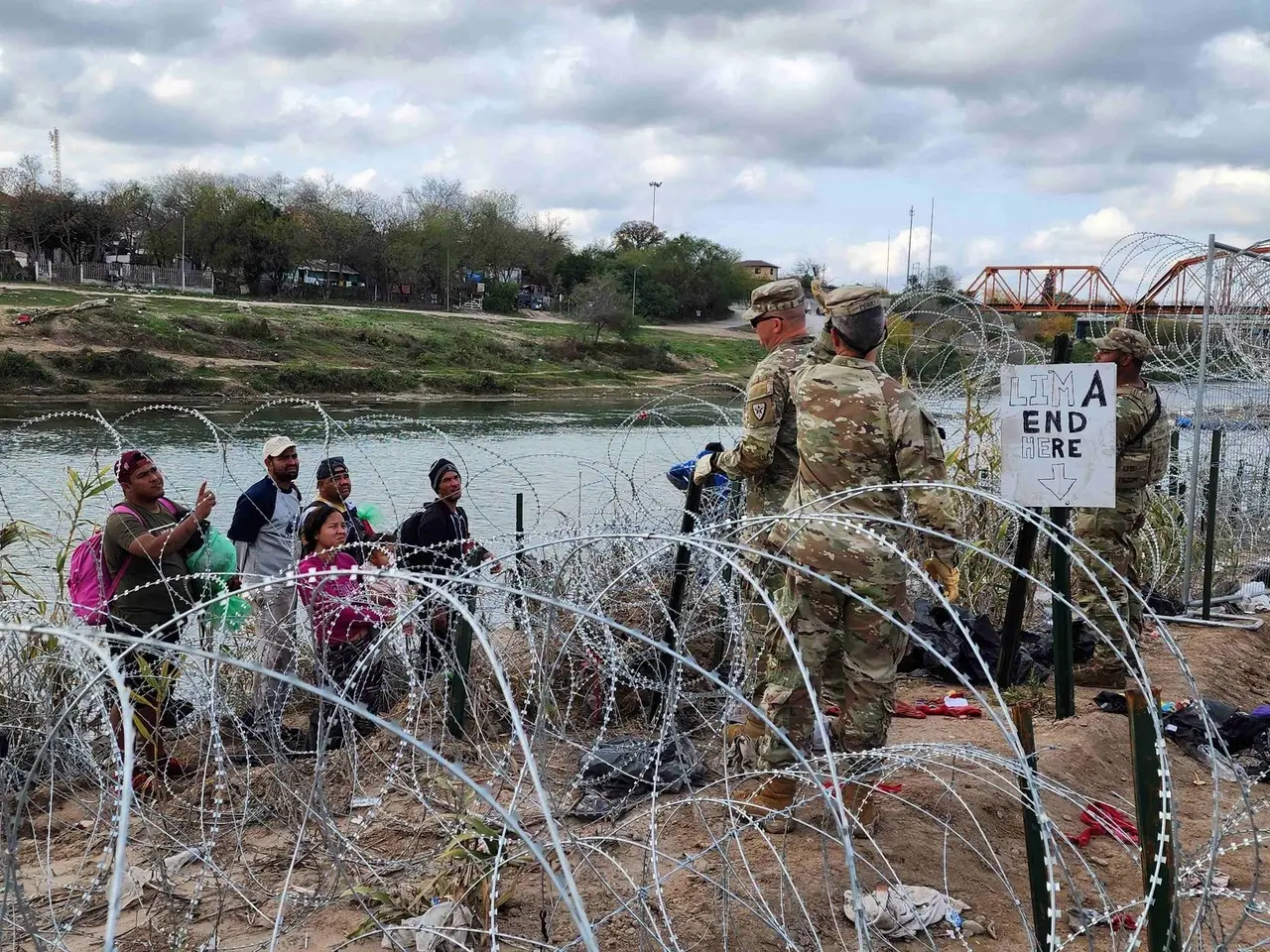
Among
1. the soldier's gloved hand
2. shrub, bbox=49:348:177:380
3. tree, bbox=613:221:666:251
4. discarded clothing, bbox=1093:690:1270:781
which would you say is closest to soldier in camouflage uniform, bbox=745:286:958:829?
the soldier's gloved hand

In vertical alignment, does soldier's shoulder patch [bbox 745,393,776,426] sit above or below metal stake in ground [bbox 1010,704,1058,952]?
above

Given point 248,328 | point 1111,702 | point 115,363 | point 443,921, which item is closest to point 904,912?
point 443,921

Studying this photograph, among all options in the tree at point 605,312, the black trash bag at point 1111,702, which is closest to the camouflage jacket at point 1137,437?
the black trash bag at point 1111,702

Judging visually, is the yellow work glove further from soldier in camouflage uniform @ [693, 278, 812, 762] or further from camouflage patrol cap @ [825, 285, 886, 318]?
camouflage patrol cap @ [825, 285, 886, 318]

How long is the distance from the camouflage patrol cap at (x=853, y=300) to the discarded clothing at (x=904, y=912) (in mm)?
1841

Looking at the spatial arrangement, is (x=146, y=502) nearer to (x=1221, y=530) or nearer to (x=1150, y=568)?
(x=1150, y=568)

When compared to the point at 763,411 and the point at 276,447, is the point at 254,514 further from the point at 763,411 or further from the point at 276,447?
the point at 763,411

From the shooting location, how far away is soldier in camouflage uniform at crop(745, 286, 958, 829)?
3.70 m

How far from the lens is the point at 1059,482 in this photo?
450 cm

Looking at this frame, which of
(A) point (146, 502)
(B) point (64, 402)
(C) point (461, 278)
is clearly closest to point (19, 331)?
(B) point (64, 402)

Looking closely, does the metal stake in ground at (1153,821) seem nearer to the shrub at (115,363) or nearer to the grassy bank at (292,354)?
the grassy bank at (292,354)

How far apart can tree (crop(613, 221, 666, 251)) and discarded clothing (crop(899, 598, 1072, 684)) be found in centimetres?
8440

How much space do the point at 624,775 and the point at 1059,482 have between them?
212cm

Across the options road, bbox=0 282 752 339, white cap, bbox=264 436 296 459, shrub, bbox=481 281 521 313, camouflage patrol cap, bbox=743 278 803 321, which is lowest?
white cap, bbox=264 436 296 459
